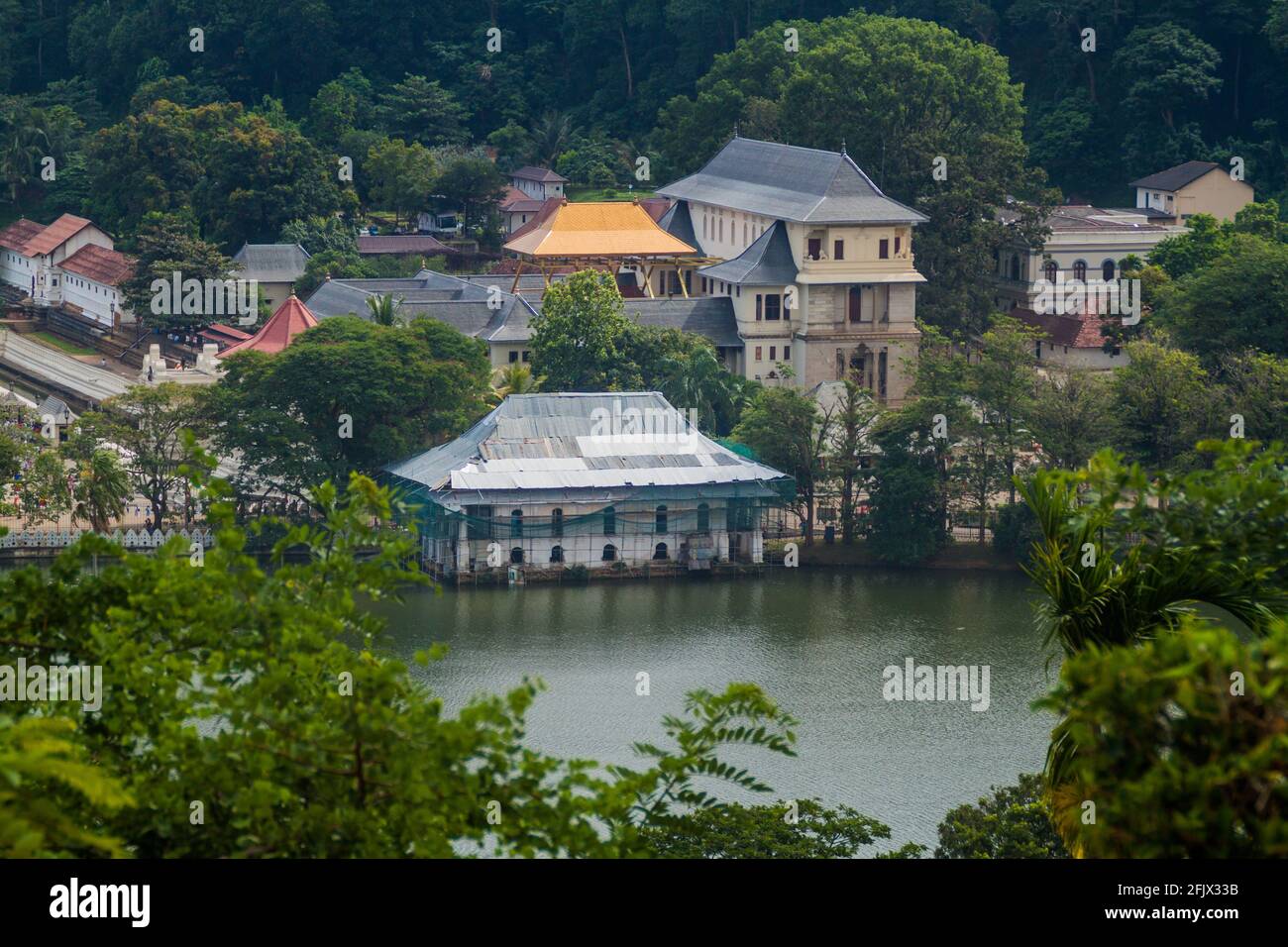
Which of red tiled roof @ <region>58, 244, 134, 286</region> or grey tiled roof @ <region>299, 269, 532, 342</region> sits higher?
red tiled roof @ <region>58, 244, 134, 286</region>

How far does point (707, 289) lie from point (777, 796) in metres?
26.8

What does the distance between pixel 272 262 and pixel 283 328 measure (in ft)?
33.7

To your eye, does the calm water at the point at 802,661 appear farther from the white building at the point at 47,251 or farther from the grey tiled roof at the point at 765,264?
the white building at the point at 47,251

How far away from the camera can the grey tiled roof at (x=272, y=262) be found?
2098 inches

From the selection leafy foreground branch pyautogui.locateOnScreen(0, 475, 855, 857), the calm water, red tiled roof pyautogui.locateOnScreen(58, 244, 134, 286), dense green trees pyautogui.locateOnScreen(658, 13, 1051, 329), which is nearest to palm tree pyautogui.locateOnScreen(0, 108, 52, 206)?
red tiled roof pyautogui.locateOnScreen(58, 244, 134, 286)

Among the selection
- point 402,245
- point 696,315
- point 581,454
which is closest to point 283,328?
point 696,315

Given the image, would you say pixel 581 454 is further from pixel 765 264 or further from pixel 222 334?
pixel 222 334

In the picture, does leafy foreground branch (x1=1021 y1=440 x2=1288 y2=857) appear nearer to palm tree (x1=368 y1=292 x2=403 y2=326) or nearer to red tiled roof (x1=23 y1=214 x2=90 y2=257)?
palm tree (x1=368 y1=292 x2=403 y2=326)

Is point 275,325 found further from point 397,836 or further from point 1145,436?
point 397,836

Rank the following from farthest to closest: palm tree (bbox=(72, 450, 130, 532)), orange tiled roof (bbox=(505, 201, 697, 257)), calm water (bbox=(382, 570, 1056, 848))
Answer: orange tiled roof (bbox=(505, 201, 697, 257)) → palm tree (bbox=(72, 450, 130, 532)) → calm water (bbox=(382, 570, 1056, 848))

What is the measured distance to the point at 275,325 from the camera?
44062 millimetres

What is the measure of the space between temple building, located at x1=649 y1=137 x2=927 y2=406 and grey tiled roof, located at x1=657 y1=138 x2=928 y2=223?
1.5 inches

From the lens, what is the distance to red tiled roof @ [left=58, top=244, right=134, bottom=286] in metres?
53.9
